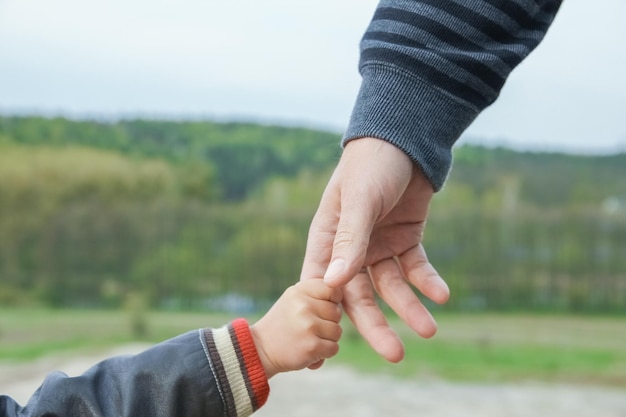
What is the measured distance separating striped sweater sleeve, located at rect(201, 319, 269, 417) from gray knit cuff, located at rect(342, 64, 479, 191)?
0.55 feet

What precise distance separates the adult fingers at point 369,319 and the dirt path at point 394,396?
2.47 meters

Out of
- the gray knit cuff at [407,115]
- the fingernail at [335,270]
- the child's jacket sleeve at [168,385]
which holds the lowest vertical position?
the child's jacket sleeve at [168,385]

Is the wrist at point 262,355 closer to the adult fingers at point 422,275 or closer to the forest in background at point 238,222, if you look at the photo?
the adult fingers at point 422,275

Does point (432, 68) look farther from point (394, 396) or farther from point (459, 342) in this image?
point (459, 342)

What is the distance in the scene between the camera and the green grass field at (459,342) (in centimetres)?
387

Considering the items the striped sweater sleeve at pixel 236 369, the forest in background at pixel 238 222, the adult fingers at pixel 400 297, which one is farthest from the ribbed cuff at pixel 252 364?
the forest in background at pixel 238 222

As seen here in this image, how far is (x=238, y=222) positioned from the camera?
4496 millimetres

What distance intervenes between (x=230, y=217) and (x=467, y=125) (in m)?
3.78

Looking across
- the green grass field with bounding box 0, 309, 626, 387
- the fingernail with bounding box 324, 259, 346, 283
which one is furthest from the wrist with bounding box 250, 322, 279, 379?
the green grass field with bounding box 0, 309, 626, 387

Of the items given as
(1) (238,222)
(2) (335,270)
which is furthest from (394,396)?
(2) (335,270)

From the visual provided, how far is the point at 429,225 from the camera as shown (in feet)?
14.2

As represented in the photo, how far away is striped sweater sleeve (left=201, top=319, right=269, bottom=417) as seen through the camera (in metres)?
0.65

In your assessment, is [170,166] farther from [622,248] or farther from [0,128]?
[622,248]

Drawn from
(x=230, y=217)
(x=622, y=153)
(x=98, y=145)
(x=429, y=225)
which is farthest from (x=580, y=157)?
(x=98, y=145)
